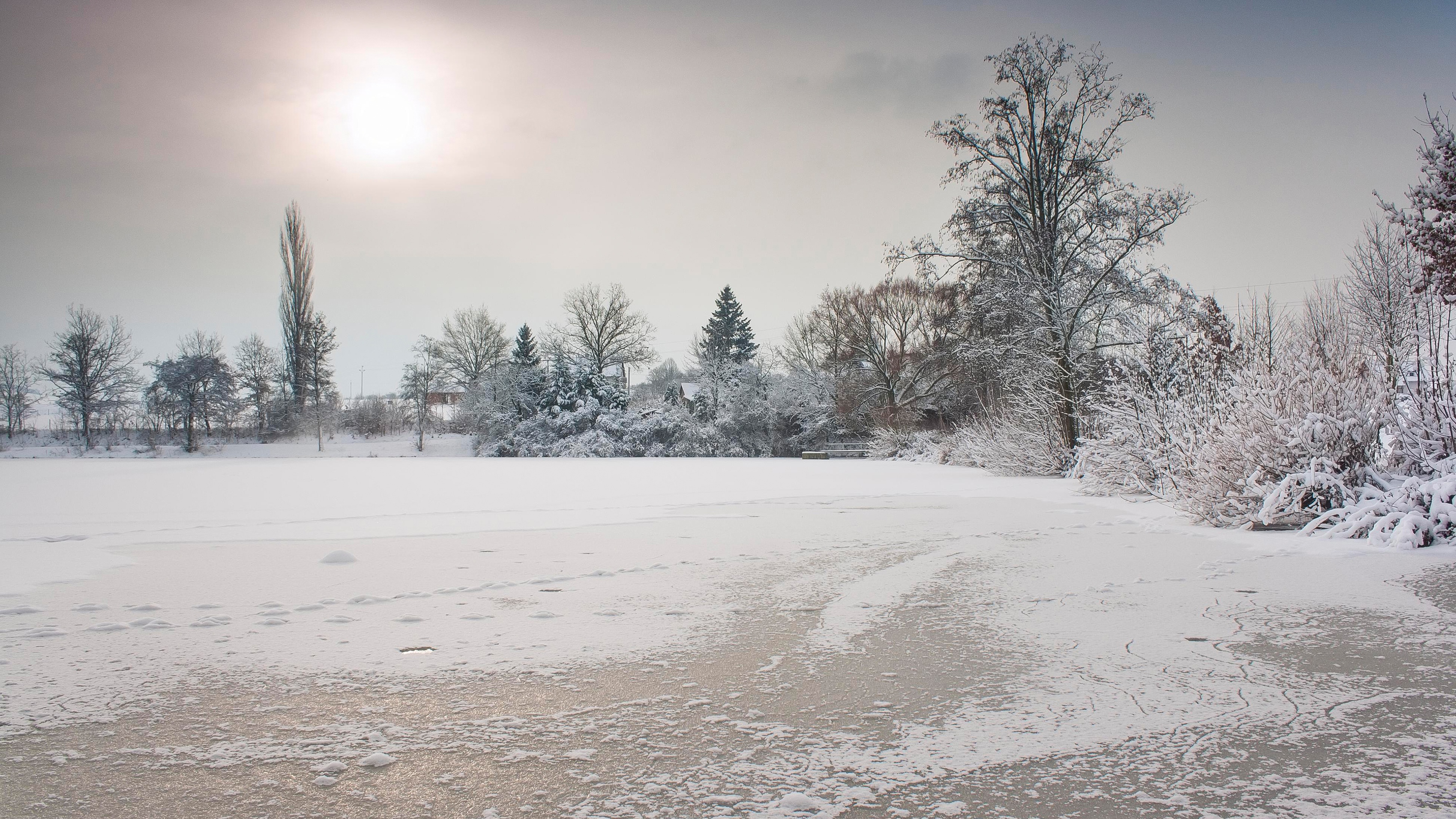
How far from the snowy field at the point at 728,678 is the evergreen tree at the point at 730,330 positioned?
174ft

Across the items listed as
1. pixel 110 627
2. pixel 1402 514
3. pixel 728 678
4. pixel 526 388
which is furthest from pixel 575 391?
pixel 728 678

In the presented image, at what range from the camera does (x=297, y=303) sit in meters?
44.1

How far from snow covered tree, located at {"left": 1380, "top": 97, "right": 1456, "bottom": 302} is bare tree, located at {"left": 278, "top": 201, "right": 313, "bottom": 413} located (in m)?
46.1

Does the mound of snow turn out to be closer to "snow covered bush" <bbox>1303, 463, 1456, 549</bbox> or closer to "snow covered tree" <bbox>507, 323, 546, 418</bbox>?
"snow covered bush" <bbox>1303, 463, 1456, 549</bbox>

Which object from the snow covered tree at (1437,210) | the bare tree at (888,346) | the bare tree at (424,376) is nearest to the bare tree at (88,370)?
the bare tree at (424,376)

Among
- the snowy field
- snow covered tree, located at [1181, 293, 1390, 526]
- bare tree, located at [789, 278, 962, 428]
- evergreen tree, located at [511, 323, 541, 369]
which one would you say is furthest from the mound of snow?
evergreen tree, located at [511, 323, 541, 369]

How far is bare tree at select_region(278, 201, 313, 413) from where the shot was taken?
4300 cm

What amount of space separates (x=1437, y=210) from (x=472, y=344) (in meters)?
46.6

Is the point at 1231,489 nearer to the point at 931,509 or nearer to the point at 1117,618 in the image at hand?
the point at 931,509

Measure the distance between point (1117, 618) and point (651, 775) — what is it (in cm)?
246

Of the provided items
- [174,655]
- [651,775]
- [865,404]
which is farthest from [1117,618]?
[865,404]

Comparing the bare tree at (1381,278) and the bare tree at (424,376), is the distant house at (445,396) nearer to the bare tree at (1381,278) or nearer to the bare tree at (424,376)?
the bare tree at (424,376)

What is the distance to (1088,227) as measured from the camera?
15164 millimetres

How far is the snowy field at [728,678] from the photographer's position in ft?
5.71
